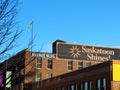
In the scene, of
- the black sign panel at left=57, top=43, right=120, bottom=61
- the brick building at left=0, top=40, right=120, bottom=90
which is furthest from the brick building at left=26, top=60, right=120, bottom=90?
the black sign panel at left=57, top=43, right=120, bottom=61

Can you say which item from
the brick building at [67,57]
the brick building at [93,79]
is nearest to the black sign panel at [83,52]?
the brick building at [67,57]

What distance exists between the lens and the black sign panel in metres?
Result: 87.0

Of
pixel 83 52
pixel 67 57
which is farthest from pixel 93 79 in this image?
pixel 67 57

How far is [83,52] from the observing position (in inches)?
3445

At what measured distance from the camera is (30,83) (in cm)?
8081

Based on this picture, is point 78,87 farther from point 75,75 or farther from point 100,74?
point 100,74

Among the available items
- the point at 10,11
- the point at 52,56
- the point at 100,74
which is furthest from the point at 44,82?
the point at 10,11

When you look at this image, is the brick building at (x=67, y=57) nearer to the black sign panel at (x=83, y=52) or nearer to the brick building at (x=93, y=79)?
the black sign panel at (x=83, y=52)

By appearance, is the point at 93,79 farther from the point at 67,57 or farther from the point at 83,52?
the point at 67,57

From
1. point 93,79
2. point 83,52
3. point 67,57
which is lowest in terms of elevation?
point 93,79

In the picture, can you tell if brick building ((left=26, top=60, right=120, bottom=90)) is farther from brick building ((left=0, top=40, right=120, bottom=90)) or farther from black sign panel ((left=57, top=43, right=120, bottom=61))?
black sign panel ((left=57, top=43, right=120, bottom=61))

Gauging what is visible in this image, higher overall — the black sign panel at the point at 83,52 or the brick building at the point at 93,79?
the black sign panel at the point at 83,52

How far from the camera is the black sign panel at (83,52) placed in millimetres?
87000

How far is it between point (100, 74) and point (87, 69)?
4.07 metres
